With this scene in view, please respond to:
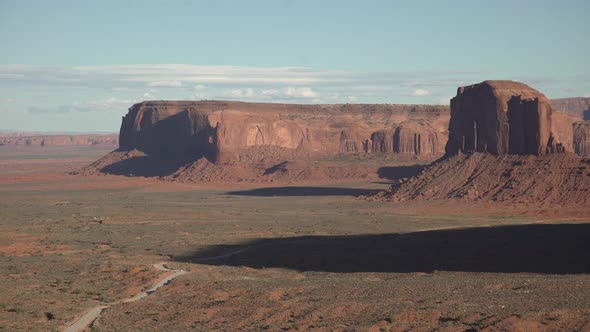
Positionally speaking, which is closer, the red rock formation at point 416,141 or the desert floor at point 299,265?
the desert floor at point 299,265

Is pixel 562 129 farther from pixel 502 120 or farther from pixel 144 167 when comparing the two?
pixel 144 167

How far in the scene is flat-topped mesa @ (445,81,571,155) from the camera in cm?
9431

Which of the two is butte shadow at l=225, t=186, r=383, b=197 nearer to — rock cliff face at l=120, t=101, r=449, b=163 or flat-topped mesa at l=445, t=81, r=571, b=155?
flat-topped mesa at l=445, t=81, r=571, b=155

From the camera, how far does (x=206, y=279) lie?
4691 cm

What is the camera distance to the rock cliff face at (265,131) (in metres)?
154

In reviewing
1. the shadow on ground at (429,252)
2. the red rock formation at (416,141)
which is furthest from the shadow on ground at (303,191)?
the shadow on ground at (429,252)

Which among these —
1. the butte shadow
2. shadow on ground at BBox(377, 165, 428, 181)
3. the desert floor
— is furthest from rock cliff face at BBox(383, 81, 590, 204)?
shadow on ground at BBox(377, 165, 428, 181)

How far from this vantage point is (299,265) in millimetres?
55000

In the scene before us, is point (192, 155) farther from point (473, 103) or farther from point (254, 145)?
point (473, 103)

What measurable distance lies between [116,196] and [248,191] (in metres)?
17.2

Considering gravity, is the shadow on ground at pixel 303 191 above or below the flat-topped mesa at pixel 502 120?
below

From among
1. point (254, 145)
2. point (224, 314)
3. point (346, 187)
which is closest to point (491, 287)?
point (224, 314)

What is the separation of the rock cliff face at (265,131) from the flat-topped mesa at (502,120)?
5593 cm

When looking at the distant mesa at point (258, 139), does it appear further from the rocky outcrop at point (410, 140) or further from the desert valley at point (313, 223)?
the desert valley at point (313, 223)
